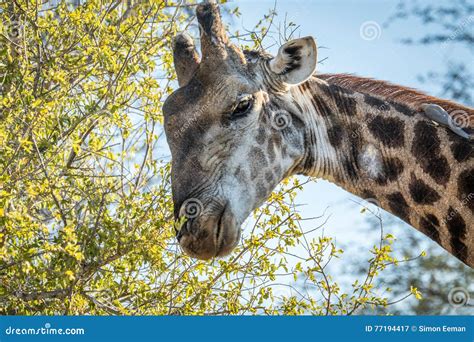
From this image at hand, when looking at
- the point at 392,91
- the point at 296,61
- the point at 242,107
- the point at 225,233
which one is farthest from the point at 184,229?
the point at 392,91

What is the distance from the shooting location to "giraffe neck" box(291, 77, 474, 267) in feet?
24.6

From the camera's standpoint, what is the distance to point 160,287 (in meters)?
9.57

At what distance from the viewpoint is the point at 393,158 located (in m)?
7.80

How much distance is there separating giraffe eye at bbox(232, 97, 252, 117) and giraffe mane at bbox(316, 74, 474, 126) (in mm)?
1045

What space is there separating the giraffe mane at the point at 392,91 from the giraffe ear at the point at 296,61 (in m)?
0.53

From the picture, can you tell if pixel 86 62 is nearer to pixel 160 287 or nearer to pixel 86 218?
pixel 86 218

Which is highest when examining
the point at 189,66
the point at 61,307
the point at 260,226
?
the point at 189,66

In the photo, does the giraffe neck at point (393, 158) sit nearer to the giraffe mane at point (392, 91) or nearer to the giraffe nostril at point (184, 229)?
the giraffe mane at point (392, 91)

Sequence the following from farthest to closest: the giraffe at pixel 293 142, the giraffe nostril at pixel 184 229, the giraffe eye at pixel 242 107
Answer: the giraffe eye at pixel 242 107 → the giraffe at pixel 293 142 → the giraffe nostril at pixel 184 229

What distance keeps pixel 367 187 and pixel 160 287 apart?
2.77 metres

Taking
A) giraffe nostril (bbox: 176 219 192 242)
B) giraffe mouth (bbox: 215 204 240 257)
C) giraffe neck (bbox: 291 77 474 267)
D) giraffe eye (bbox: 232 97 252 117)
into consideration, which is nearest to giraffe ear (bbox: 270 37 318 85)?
giraffe neck (bbox: 291 77 474 267)

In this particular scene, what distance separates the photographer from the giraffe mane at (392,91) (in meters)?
7.82

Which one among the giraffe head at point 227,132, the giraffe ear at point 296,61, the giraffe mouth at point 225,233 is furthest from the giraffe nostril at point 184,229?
the giraffe ear at point 296,61

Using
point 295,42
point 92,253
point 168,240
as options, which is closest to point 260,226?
point 168,240
